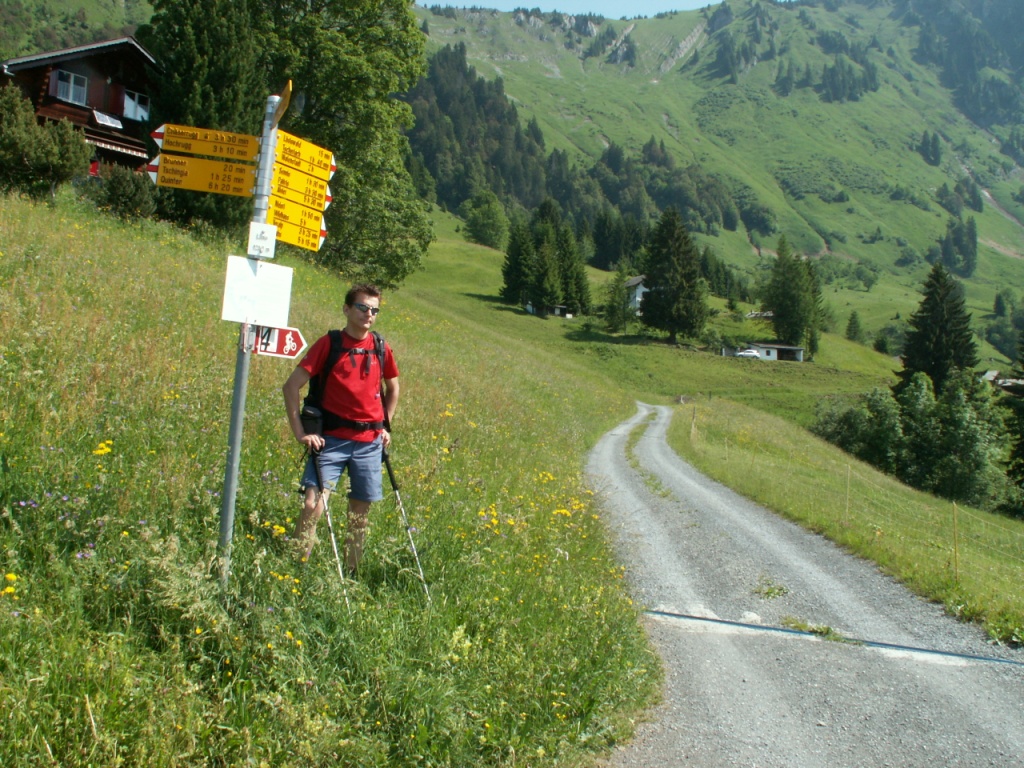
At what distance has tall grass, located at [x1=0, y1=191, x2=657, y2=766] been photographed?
11.5 feet

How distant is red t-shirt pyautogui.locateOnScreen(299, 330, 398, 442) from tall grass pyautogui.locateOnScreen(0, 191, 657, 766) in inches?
38.2

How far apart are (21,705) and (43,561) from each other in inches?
47.5

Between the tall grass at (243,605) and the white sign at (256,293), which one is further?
the white sign at (256,293)

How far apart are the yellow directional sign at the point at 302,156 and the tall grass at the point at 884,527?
8136 millimetres

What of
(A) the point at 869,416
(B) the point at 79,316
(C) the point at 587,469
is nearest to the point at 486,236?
(A) the point at 869,416

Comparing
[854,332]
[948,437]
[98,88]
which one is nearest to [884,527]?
[98,88]

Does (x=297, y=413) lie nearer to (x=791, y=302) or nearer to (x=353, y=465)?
(x=353, y=465)

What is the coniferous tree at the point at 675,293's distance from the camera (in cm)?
8612

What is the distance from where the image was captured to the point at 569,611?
19.0 ft

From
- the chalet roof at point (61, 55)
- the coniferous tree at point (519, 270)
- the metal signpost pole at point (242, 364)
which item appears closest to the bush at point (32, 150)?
the chalet roof at point (61, 55)

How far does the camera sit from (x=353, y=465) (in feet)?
18.3

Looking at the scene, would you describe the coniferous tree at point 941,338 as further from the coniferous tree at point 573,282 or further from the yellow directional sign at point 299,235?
the yellow directional sign at point 299,235

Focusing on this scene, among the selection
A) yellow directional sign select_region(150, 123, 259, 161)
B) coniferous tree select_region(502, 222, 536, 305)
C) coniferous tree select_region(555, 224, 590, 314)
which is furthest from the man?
coniferous tree select_region(555, 224, 590, 314)

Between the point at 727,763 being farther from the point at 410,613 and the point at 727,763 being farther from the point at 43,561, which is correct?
the point at 43,561
